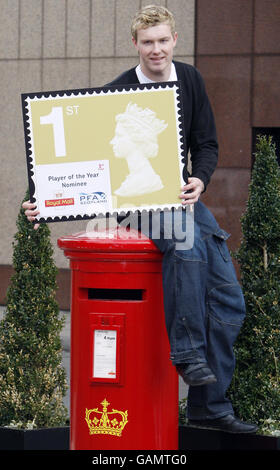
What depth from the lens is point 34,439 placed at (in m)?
4.92

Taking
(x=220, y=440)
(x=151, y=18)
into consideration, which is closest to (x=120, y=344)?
(x=220, y=440)

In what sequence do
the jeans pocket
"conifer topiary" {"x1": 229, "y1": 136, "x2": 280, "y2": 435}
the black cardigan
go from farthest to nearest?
"conifer topiary" {"x1": 229, "y1": 136, "x2": 280, "y2": 435} < the black cardigan < the jeans pocket

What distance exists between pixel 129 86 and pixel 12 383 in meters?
1.87

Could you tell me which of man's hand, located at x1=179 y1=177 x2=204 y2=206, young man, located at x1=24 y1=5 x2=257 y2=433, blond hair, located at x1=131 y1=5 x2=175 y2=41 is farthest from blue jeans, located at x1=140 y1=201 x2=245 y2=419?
blond hair, located at x1=131 y1=5 x2=175 y2=41

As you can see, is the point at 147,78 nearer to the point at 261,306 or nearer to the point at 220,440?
the point at 261,306

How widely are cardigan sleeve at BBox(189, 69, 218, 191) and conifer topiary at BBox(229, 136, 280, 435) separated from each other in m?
0.58

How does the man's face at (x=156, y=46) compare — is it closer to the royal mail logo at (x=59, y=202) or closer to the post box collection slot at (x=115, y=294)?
the royal mail logo at (x=59, y=202)

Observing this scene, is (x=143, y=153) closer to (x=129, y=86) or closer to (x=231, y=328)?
(x=129, y=86)

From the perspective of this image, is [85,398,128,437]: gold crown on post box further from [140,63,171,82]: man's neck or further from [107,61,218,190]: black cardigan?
[140,63,171,82]: man's neck

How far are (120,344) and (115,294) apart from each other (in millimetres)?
248

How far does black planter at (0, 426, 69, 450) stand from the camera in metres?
4.89

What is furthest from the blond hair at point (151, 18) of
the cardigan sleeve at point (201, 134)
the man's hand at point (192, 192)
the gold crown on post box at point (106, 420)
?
the gold crown on post box at point (106, 420)

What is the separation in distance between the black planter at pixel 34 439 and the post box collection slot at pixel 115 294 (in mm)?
1084
